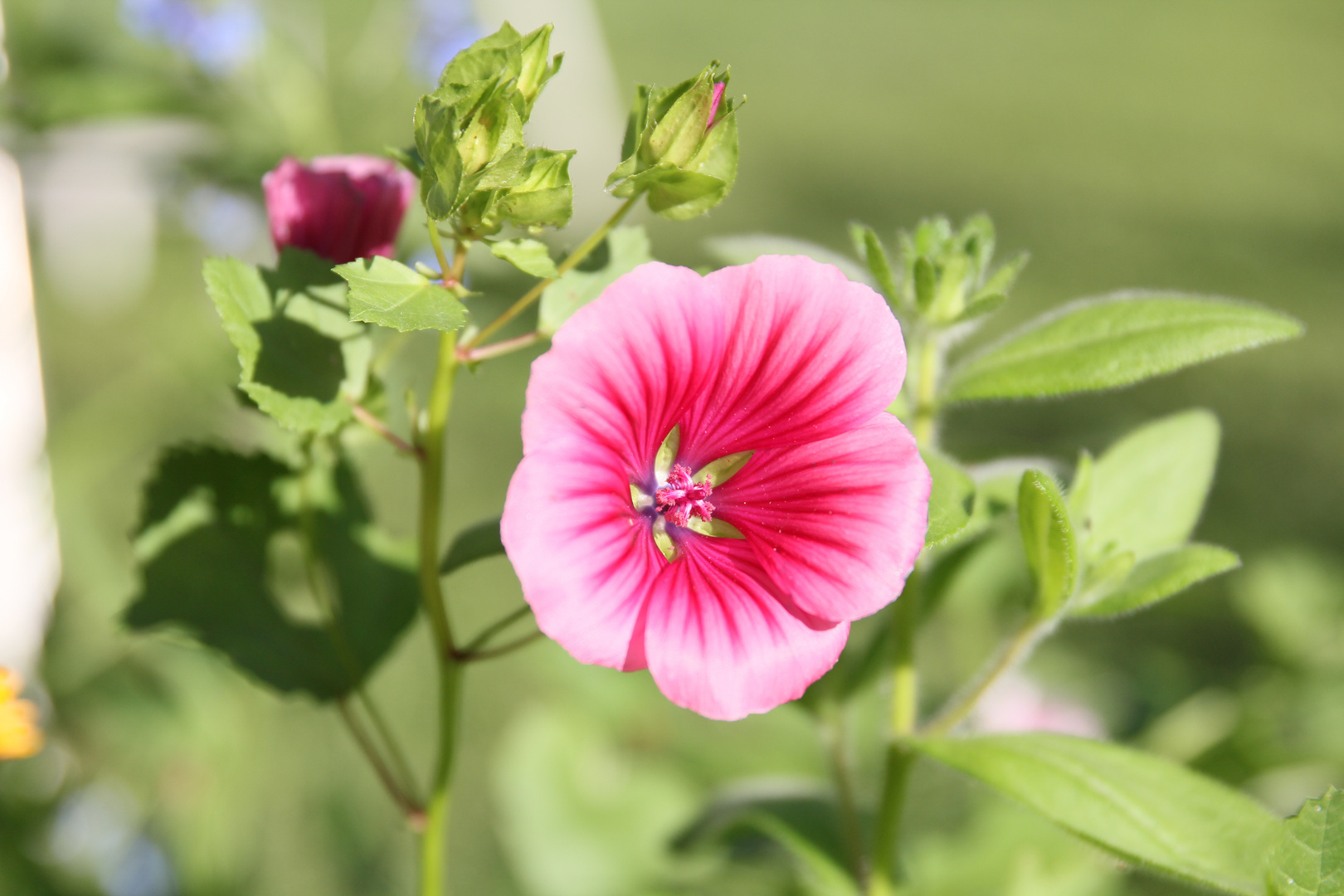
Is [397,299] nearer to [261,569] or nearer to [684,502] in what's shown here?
[684,502]

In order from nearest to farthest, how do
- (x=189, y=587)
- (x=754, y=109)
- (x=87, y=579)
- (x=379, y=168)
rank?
(x=379, y=168) → (x=189, y=587) → (x=87, y=579) → (x=754, y=109)

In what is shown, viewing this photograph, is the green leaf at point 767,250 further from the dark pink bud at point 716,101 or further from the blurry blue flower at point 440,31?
the blurry blue flower at point 440,31

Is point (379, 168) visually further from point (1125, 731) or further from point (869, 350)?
point (1125, 731)

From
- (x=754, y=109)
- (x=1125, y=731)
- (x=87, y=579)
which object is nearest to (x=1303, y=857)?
(x=1125, y=731)

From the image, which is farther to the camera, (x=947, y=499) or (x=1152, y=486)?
(x=1152, y=486)

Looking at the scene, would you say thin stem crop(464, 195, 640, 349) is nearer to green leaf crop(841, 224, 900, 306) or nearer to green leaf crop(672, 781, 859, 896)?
green leaf crop(841, 224, 900, 306)

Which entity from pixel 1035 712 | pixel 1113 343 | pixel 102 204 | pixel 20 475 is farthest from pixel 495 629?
pixel 102 204

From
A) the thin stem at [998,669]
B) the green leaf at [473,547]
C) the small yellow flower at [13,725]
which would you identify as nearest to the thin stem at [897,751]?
the thin stem at [998,669]
